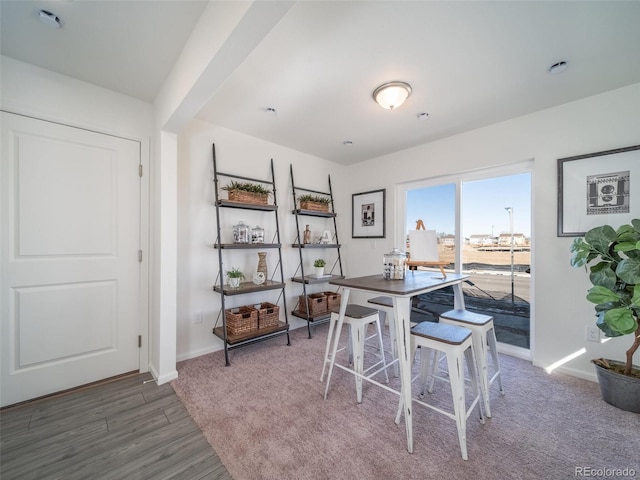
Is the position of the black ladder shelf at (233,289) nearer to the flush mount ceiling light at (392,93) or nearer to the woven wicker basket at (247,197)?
the woven wicker basket at (247,197)

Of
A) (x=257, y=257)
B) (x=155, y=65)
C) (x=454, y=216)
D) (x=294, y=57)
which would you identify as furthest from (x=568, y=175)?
(x=155, y=65)

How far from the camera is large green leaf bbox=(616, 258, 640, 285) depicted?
5.38 feet

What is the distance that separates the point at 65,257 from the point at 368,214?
336 cm

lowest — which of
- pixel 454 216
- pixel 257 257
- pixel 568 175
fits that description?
pixel 257 257

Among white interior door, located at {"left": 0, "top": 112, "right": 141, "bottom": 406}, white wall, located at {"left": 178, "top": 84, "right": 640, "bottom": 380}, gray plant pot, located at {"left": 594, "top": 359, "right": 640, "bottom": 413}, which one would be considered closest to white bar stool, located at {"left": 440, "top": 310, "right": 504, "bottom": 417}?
gray plant pot, located at {"left": 594, "top": 359, "right": 640, "bottom": 413}

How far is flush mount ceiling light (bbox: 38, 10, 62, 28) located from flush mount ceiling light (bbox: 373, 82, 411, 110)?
2.06m

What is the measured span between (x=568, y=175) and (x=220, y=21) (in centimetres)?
298

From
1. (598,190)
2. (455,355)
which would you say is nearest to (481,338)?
(455,355)

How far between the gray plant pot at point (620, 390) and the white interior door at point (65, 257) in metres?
3.80

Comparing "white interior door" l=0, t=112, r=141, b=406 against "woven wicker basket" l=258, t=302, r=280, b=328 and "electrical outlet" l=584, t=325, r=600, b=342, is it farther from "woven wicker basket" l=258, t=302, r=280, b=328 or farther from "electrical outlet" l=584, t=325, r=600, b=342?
"electrical outlet" l=584, t=325, r=600, b=342

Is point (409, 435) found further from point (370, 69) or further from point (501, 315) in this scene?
point (370, 69)

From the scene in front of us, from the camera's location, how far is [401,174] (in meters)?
3.55

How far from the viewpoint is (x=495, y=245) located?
290cm

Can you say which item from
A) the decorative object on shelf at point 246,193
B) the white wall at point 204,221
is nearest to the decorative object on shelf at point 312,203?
the white wall at point 204,221
